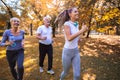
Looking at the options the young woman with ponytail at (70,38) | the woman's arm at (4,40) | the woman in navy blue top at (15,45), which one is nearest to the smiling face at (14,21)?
the woman in navy blue top at (15,45)

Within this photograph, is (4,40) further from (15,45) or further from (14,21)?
(14,21)

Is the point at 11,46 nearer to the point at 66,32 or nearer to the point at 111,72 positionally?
the point at 66,32

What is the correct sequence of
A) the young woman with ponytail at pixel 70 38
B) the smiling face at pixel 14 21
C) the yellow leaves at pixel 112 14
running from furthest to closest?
the yellow leaves at pixel 112 14 → the smiling face at pixel 14 21 → the young woman with ponytail at pixel 70 38

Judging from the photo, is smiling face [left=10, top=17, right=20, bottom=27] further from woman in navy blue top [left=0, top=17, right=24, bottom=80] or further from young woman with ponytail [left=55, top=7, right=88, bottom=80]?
young woman with ponytail [left=55, top=7, right=88, bottom=80]

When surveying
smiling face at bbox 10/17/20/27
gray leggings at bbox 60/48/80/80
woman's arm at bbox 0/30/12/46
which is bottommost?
gray leggings at bbox 60/48/80/80

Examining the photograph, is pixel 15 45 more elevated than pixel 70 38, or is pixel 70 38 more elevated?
pixel 70 38

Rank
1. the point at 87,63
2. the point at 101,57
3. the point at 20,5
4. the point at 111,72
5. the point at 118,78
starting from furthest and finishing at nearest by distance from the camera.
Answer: the point at 20,5 < the point at 101,57 < the point at 87,63 < the point at 111,72 < the point at 118,78

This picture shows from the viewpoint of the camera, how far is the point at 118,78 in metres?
7.45

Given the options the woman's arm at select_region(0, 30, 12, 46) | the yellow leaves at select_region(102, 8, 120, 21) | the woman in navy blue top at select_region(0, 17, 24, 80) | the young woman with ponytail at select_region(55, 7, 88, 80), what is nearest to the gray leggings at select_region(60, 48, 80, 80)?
the young woman with ponytail at select_region(55, 7, 88, 80)

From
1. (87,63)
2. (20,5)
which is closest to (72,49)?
(87,63)

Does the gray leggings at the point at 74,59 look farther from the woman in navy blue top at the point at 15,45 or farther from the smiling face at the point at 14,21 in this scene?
the smiling face at the point at 14,21

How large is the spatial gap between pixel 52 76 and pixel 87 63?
2546mm

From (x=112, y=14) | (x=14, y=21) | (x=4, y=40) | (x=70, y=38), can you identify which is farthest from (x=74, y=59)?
(x=112, y=14)

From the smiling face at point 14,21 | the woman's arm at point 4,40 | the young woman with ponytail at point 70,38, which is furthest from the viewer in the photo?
the smiling face at point 14,21
